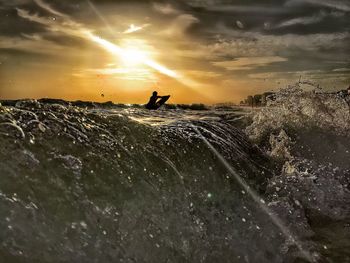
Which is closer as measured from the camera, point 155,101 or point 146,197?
point 146,197

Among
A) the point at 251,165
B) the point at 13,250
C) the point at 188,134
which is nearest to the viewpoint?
the point at 13,250

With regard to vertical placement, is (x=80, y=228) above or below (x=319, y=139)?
below

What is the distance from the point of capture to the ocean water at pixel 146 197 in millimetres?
4363

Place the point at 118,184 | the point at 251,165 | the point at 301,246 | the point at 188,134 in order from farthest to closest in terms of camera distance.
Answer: the point at 251,165 < the point at 188,134 < the point at 301,246 < the point at 118,184

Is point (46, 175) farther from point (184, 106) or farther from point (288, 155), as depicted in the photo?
point (184, 106)

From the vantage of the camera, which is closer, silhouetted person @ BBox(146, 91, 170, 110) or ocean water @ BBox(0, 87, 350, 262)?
ocean water @ BBox(0, 87, 350, 262)

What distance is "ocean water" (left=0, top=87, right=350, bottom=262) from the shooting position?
14.3ft

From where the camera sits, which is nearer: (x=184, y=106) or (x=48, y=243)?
(x=48, y=243)

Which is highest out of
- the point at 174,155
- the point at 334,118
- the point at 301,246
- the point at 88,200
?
the point at 334,118

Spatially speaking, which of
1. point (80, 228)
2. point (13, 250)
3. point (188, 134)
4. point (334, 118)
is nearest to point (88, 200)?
point (80, 228)

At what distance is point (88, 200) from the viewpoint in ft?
15.3

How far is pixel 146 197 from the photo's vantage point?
5.20 metres

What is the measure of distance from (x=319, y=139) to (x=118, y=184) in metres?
7.07

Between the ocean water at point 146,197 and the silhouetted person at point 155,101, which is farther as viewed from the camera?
the silhouetted person at point 155,101
